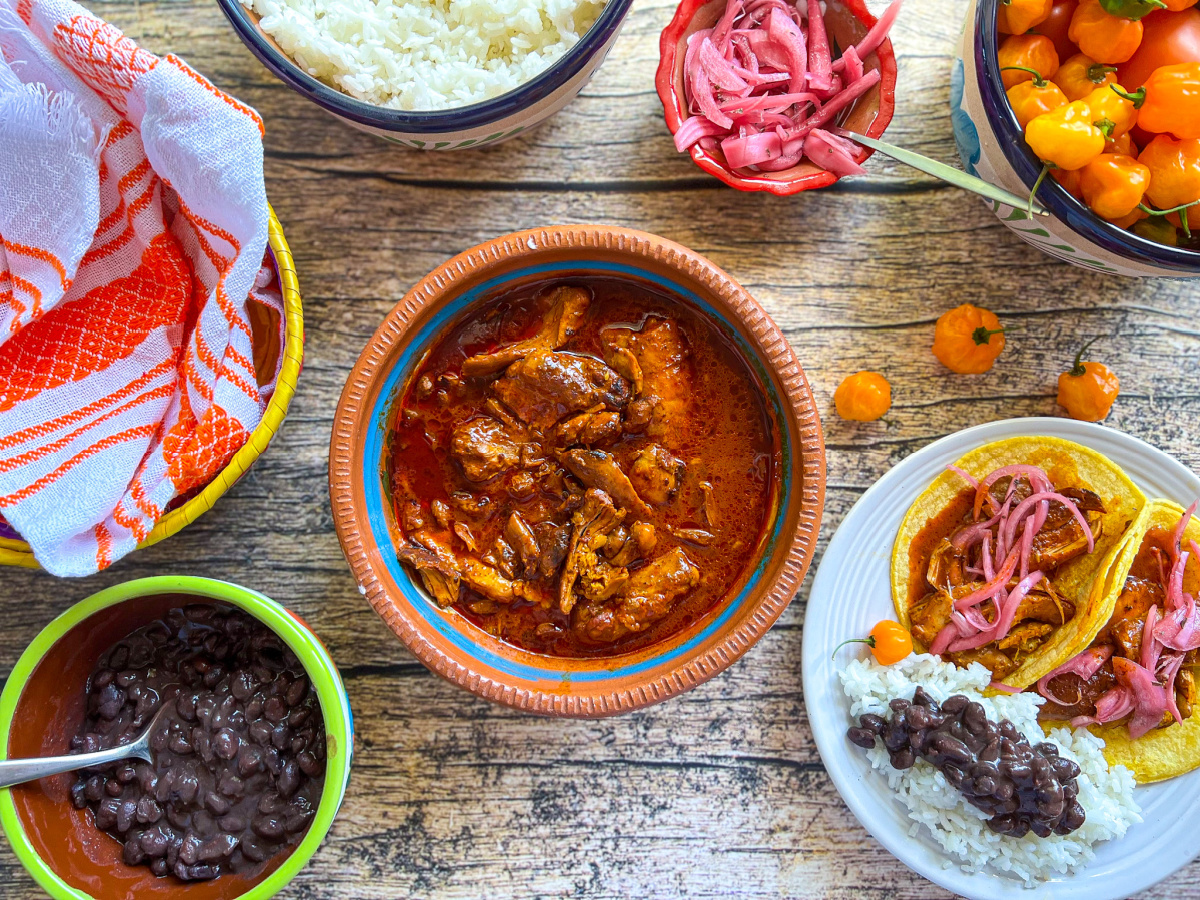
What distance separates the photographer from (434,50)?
2.12 meters

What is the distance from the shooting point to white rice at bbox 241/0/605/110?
6.74ft

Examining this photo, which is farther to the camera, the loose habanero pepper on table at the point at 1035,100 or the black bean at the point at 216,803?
the black bean at the point at 216,803

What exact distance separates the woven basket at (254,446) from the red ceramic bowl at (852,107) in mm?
1094

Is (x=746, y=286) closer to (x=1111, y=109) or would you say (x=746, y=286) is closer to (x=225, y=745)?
(x=1111, y=109)

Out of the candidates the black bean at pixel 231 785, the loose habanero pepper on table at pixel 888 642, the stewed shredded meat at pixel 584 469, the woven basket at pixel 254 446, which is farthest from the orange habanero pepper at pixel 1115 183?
the black bean at pixel 231 785

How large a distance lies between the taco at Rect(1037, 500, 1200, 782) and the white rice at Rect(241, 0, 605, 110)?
80.6 inches

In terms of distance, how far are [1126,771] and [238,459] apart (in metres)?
2.45

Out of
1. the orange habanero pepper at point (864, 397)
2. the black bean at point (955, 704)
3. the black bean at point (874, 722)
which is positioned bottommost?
the black bean at point (874, 722)

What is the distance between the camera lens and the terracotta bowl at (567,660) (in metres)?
1.93

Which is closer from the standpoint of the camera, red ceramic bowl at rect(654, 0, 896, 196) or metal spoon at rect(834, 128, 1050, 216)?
metal spoon at rect(834, 128, 1050, 216)

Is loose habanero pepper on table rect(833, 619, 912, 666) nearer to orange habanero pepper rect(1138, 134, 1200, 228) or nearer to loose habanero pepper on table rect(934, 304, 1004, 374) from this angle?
loose habanero pepper on table rect(934, 304, 1004, 374)

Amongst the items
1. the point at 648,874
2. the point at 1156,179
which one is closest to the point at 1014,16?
the point at 1156,179

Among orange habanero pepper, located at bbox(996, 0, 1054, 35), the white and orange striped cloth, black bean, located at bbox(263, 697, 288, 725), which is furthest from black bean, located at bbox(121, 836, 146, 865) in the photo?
orange habanero pepper, located at bbox(996, 0, 1054, 35)

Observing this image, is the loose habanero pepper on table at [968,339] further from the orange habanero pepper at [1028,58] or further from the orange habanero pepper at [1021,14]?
the orange habanero pepper at [1021,14]
